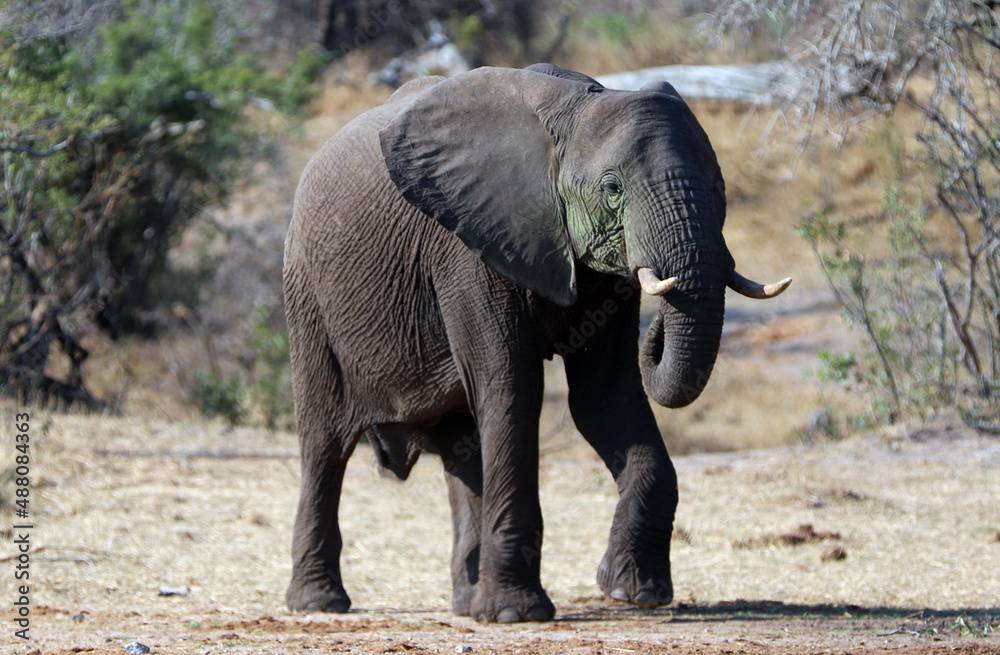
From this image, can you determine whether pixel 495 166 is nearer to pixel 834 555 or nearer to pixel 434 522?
pixel 834 555

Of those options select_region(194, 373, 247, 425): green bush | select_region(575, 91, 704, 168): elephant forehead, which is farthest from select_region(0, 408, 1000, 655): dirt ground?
select_region(575, 91, 704, 168): elephant forehead

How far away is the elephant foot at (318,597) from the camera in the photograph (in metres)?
5.93

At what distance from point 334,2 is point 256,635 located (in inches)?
698

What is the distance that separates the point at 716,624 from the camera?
5.27 metres

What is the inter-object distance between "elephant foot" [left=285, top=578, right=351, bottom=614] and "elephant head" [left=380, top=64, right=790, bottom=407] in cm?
200

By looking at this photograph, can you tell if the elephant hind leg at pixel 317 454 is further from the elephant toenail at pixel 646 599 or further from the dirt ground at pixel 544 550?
the elephant toenail at pixel 646 599

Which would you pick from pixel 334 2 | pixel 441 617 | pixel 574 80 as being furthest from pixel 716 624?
pixel 334 2

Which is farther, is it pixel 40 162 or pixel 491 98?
pixel 40 162

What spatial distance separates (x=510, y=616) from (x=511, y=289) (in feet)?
4.40

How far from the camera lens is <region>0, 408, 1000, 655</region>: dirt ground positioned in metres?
5.00

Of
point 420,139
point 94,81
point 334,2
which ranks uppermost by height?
point 334,2

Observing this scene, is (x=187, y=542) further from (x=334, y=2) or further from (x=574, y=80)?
(x=334, y=2)

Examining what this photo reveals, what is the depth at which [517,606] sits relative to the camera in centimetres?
512

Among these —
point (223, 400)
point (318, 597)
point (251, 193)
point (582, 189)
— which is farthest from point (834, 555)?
point (251, 193)
